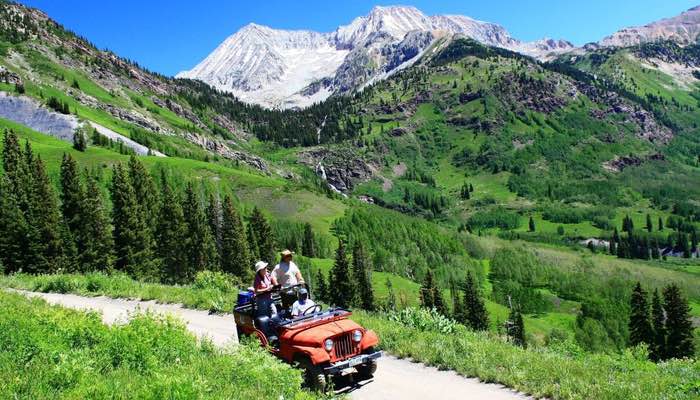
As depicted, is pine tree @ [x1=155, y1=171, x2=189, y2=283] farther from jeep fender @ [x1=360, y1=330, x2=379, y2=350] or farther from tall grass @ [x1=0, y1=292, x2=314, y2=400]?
jeep fender @ [x1=360, y1=330, x2=379, y2=350]

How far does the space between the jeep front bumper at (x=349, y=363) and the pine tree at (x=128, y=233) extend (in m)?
71.2

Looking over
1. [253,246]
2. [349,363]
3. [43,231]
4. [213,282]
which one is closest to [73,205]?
[43,231]

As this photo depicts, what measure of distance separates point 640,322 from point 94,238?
93.0 metres

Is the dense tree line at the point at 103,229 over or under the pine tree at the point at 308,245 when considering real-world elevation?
over

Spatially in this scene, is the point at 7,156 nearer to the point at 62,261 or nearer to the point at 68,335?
the point at 62,261

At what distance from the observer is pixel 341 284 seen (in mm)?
102562

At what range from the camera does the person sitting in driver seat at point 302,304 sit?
17078 mm

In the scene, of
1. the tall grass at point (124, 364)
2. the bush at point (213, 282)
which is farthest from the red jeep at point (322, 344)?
the bush at point (213, 282)

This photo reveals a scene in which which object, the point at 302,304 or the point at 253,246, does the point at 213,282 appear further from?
the point at 253,246

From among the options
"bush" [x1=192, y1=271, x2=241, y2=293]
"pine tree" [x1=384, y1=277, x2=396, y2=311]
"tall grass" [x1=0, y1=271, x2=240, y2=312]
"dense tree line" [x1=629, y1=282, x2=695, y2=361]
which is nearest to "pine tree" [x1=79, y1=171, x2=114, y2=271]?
"tall grass" [x1=0, y1=271, x2=240, y2=312]

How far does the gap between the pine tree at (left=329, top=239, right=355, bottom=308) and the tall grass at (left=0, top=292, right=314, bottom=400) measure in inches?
3371

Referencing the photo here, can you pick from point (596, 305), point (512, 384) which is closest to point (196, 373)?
point (512, 384)

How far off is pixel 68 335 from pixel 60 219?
218 ft

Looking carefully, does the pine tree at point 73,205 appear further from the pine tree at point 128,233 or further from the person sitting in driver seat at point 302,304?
the person sitting in driver seat at point 302,304
